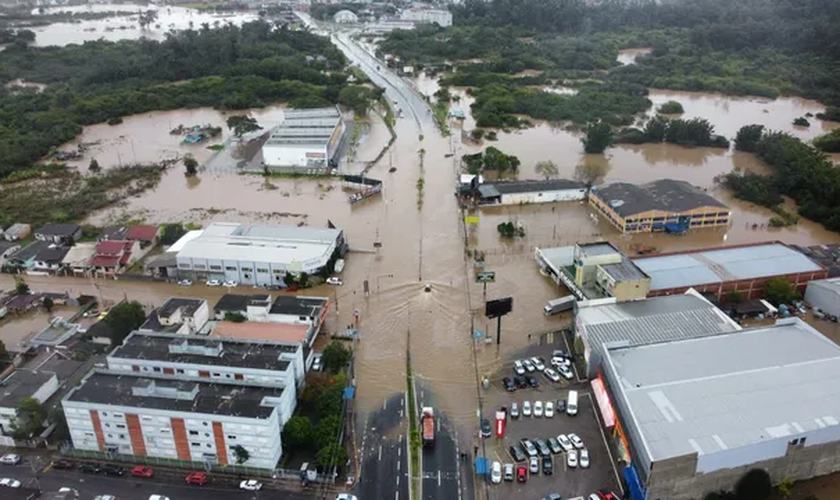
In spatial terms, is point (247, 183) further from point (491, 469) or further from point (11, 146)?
point (491, 469)

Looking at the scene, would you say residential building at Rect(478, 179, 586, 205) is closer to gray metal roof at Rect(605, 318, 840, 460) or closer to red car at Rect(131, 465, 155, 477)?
gray metal roof at Rect(605, 318, 840, 460)

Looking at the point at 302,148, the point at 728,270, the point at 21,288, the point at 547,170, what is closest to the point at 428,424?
the point at 728,270

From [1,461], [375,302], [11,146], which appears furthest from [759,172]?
[11,146]

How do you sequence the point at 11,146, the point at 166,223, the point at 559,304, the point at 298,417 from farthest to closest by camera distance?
the point at 11,146 → the point at 166,223 → the point at 559,304 → the point at 298,417

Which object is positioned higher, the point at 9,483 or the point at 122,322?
the point at 122,322

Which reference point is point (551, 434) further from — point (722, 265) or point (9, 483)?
point (9, 483)

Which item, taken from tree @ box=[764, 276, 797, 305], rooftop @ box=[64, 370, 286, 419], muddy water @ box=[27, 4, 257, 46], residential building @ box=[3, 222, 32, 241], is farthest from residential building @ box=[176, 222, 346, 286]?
muddy water @ box=[27, 4, 257, 46]
